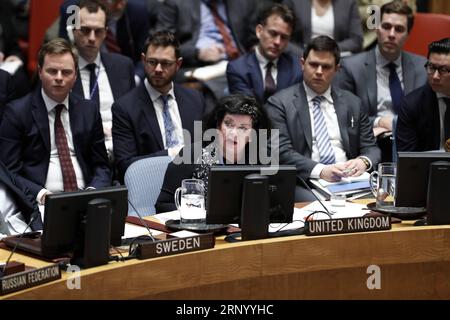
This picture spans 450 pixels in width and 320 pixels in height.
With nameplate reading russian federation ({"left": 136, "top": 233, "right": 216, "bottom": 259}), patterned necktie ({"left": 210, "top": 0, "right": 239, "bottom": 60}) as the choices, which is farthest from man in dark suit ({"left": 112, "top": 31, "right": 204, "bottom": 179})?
nameplate reading russian federation ({"left": 136, "top": 233, "right": 216, "bottom": 259})

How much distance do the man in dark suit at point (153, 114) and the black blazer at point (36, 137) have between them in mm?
214

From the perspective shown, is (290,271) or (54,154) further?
(54,154)

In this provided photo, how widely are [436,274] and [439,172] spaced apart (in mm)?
409

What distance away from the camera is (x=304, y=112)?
4.36m

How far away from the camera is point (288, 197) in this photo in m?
3.07

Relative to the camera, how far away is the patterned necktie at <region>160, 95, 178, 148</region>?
4461 mm

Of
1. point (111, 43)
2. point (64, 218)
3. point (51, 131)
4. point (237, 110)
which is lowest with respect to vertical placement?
point (64, 218)

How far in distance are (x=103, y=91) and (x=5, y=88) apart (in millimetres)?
523

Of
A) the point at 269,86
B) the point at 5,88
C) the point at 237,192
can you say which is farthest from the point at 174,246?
the point at 269,86

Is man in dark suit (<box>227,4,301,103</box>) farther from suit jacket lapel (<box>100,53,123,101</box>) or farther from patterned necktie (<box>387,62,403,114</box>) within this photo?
suit jacket lapel (<box>100,53,123,101</box>)

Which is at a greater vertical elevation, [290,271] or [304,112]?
[304,112]

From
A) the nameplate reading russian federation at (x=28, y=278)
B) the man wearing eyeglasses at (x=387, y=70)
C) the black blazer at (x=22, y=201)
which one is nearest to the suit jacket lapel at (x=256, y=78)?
the man wearing eyeglasses at (x=387, y=70)

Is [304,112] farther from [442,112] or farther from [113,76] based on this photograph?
[113,76]

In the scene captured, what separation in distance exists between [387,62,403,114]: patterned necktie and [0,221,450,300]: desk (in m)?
1.71
